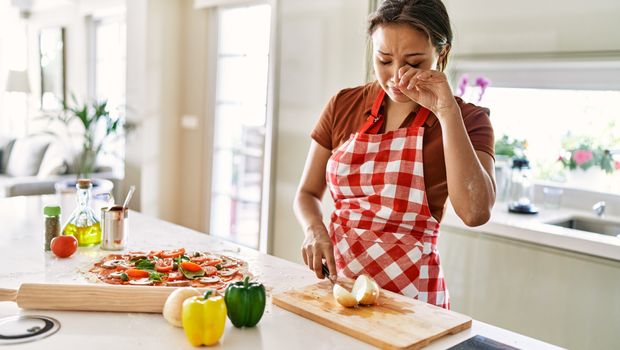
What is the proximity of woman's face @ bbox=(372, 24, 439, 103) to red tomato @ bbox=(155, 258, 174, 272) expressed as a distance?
0.76 m

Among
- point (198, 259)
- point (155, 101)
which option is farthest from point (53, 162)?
point (198, 259)

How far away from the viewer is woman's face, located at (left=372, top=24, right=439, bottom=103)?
1528 mm

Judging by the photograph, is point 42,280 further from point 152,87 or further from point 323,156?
point 152,87

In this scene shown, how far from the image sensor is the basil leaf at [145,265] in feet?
5.33

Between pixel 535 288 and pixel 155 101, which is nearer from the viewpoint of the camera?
pixel 535 288

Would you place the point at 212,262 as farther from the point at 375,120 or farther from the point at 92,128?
the point at 92,128

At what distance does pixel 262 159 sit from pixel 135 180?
1309 mm

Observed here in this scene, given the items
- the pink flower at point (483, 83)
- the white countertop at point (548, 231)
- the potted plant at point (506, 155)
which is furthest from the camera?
the potted plant at point (506, 155)

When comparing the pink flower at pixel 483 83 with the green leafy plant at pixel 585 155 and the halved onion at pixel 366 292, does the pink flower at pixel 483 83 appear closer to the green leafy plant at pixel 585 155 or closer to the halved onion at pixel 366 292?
the green leafy plant at pixel 585 155

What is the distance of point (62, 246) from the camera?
1.74 m

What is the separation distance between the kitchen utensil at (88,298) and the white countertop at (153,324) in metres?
0.01

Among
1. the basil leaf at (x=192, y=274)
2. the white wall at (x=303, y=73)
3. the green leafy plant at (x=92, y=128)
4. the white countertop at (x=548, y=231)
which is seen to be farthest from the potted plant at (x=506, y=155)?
the green leafy plant at (x=92, y=128)

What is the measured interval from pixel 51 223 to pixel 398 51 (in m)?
1.14

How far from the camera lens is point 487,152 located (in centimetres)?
160
